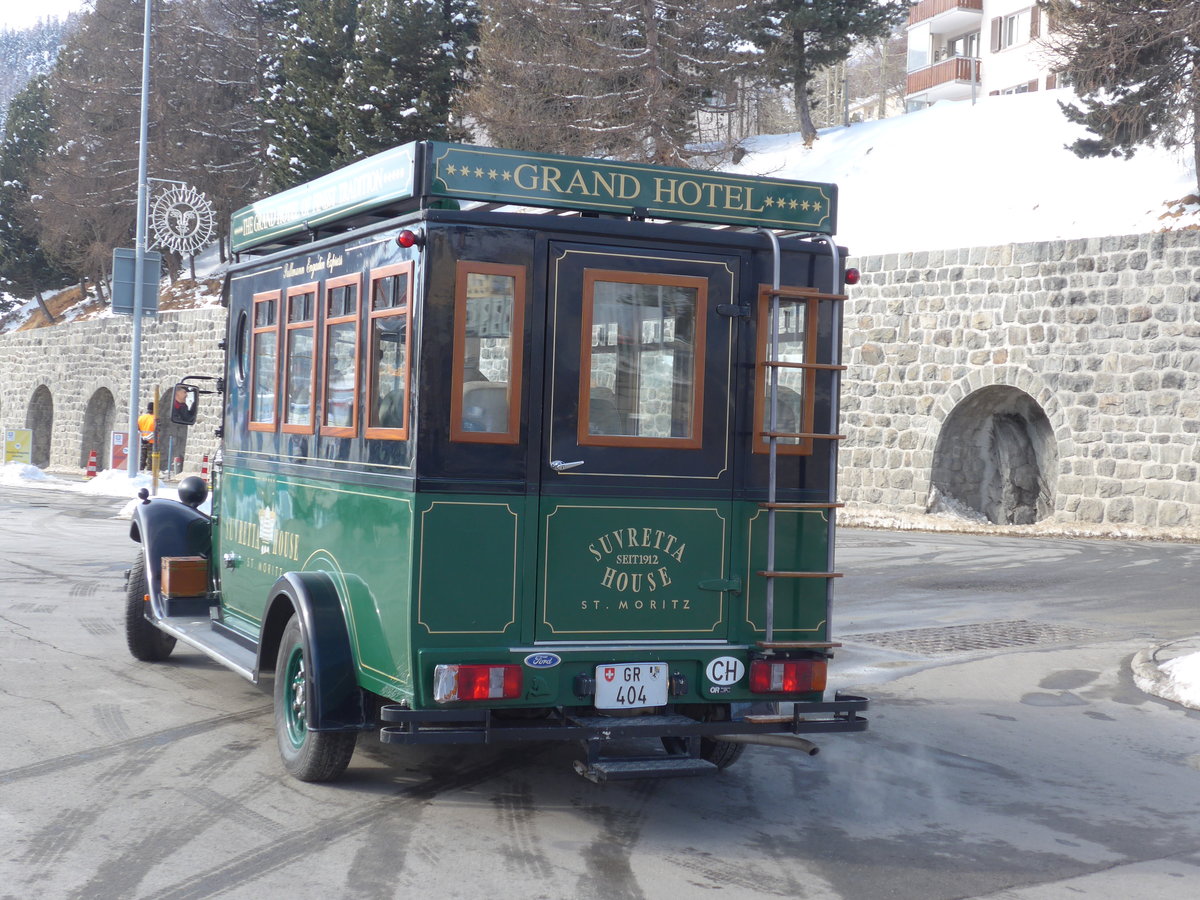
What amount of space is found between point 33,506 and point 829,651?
19.2m

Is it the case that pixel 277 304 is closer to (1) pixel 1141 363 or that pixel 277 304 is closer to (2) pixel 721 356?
(2) pixel 721 356

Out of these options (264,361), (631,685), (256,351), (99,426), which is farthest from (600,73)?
(631,685)

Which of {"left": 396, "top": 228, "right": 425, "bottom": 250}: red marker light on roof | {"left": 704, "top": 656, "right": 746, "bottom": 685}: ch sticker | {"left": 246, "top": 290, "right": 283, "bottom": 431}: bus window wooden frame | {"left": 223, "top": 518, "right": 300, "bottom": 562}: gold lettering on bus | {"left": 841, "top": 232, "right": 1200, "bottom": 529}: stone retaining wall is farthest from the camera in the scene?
{"left": 841, "top": 232, "right": 1200, "bottom": 529}: stone retaining wall

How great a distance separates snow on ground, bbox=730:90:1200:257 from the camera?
24.3 meters

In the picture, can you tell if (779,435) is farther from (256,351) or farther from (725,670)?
(256,351)

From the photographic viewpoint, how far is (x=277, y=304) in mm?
7117

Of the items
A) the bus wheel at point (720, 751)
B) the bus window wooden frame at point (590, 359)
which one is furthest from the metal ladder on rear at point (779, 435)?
the bus wheel at point (720, 751)

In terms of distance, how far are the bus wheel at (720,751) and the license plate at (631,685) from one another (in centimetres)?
100

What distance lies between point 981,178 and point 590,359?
2503cm

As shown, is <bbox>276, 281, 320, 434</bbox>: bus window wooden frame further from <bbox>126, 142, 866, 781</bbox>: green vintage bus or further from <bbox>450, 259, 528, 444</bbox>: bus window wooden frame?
<bbox>450, 259, 528, 444</bbox>: bus window wooden frame

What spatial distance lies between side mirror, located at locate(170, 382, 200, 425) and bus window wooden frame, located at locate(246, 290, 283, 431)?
1246 mm

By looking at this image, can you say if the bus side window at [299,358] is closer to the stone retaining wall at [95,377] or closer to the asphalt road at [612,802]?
the asphalt road at [612,802]

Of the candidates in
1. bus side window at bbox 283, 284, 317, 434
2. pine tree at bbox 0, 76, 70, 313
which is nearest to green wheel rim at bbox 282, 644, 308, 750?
bus side window at bbox 283, 284, 317, 434

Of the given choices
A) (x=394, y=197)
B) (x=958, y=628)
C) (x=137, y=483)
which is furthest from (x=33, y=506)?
(x=394, y=197)
